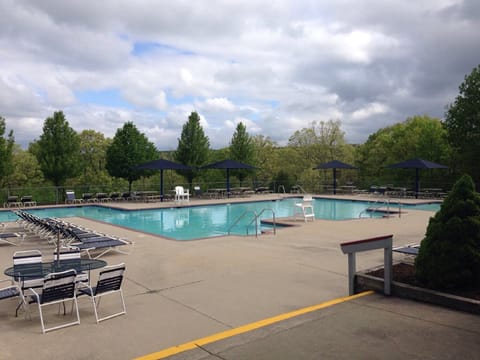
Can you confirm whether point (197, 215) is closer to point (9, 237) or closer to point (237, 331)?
point (9, 237)

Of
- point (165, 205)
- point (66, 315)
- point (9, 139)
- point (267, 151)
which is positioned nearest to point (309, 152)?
point (267, 151)

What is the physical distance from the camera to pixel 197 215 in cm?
2066

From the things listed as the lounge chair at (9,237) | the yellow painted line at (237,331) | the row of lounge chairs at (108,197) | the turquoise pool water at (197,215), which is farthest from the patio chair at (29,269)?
the row of lounge chairs at (108,197)

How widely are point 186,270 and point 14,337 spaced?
12.1 ft

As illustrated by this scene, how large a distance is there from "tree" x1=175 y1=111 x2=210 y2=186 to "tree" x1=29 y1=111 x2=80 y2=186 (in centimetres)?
751

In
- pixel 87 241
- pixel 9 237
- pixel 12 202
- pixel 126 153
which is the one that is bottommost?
pixel 9 237

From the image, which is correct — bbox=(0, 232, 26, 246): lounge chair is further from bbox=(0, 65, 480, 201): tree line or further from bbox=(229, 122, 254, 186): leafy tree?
bbox=(229, 122, 254, 186): leafy tree

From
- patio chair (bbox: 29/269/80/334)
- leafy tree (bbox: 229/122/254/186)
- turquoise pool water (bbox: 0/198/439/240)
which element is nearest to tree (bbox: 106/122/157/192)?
turquoise pool water (bbox: 0/198/439/240)

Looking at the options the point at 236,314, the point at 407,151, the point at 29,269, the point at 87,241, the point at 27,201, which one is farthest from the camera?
the point at 407,151

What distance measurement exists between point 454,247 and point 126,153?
23360 millimetres

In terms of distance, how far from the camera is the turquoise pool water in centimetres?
1633

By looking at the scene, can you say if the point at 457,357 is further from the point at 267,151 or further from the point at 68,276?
the point at 267,151

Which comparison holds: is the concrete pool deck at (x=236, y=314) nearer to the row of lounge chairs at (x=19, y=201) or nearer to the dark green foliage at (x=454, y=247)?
the dark green foliage at (x=454, y=247)

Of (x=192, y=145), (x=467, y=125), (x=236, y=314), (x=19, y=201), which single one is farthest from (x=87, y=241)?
(x=467, y=125)
